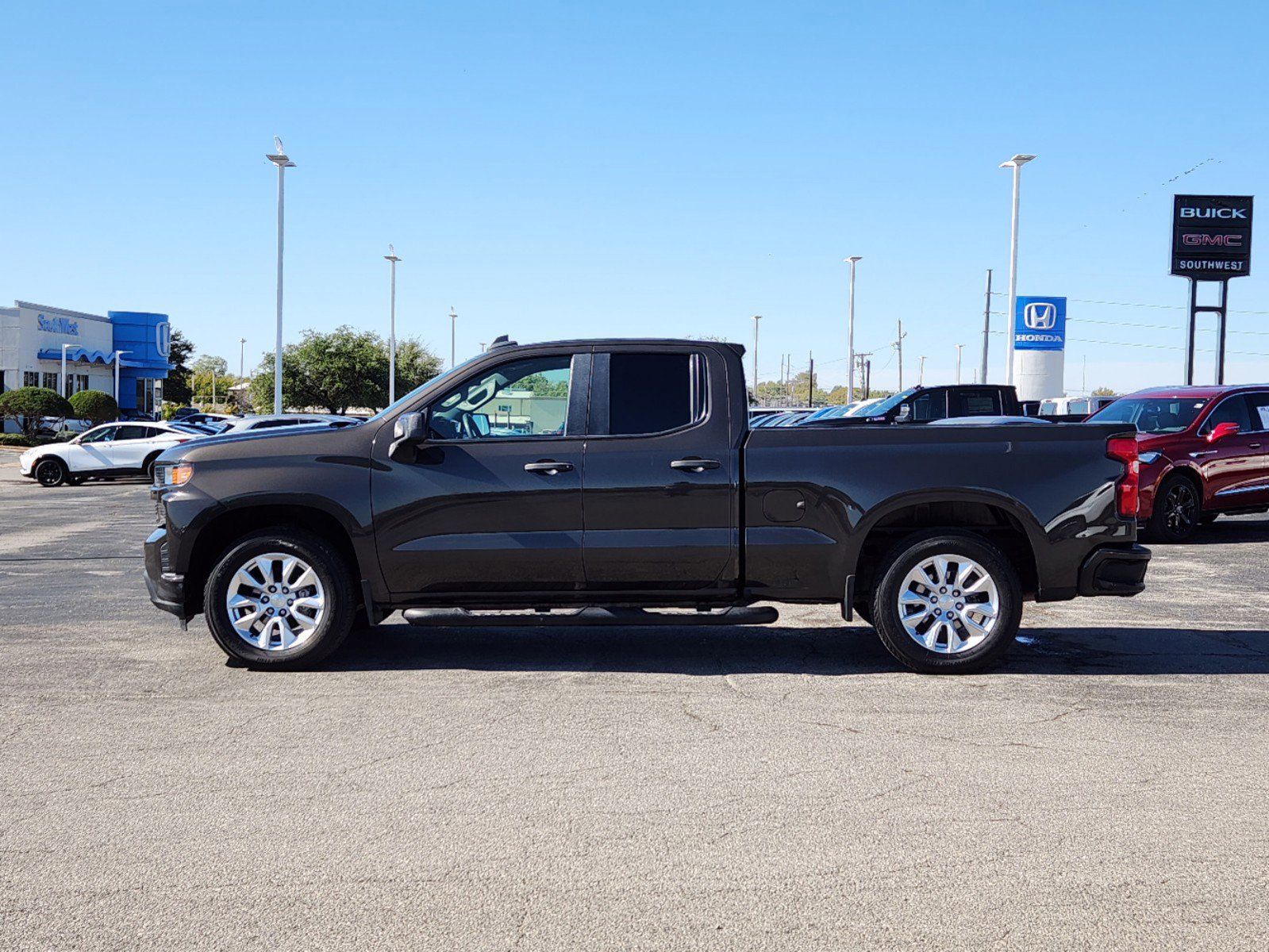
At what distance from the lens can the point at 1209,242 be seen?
41.8 metres

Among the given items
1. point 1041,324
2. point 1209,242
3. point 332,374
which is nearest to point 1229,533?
point 1209,242

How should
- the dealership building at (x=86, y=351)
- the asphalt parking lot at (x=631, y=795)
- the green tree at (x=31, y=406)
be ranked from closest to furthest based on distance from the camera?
the asphalt parking lot at (x=631, y=795) → the green tree at (x=31, y=406) → the dealership building at (x=86, y=351)

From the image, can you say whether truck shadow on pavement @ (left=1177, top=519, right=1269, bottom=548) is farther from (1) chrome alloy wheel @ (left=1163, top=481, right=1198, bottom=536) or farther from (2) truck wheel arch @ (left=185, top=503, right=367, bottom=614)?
(2) truck wheel arch @ (left=185, top=503, right=367, bottom=614)

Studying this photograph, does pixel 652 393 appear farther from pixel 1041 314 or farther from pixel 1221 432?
pixel 1041 314

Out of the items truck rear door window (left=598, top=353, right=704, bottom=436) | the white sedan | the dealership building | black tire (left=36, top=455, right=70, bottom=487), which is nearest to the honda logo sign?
the white sedan

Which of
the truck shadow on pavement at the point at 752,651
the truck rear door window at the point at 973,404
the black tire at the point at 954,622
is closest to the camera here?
the black tire at the point at 954,622

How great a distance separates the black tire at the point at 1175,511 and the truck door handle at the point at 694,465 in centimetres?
939

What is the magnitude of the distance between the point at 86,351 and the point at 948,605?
228ft

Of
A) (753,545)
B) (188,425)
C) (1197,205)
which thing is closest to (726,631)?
(753,545)

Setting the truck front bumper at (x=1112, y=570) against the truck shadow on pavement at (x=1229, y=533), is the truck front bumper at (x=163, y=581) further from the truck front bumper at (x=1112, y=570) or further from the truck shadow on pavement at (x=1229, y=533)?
the truck shadow on pavement at (x=1229, y=533)

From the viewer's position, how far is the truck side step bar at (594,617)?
6961 millimetres

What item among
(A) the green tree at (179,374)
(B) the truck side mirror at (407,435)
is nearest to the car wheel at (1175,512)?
(B) the truck side mirror at (407,435)

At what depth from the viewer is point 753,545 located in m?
7.00

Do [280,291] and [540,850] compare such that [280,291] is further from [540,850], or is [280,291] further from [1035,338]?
[540,850]
